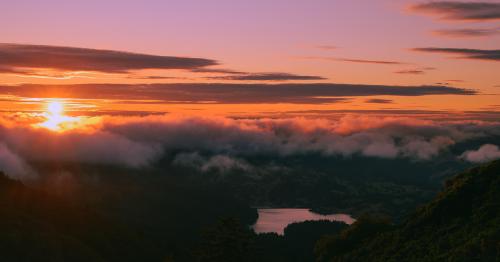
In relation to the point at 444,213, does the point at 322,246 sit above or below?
below

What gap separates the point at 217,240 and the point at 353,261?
26286mm

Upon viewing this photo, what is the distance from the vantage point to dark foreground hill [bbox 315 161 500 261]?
9488 centimetres

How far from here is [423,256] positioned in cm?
10269

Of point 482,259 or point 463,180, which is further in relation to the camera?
point 463,180

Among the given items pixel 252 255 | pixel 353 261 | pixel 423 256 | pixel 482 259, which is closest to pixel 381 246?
pixel 353 261

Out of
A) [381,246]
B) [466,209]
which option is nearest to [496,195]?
[466,209]

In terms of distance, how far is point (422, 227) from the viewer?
389 feet

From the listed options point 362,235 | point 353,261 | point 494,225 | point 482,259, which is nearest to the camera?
point 482,259

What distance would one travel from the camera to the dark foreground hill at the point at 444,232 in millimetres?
94875

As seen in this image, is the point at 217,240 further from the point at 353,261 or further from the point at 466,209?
the point at 466,209

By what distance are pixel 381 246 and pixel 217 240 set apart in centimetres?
3095

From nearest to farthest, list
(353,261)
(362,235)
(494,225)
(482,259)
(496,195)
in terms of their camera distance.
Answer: (482,259) → (494,225) → (496,195) → (353,261) → (362,235)

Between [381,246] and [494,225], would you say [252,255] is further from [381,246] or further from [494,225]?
[494,225]

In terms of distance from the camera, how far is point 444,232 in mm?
110062
